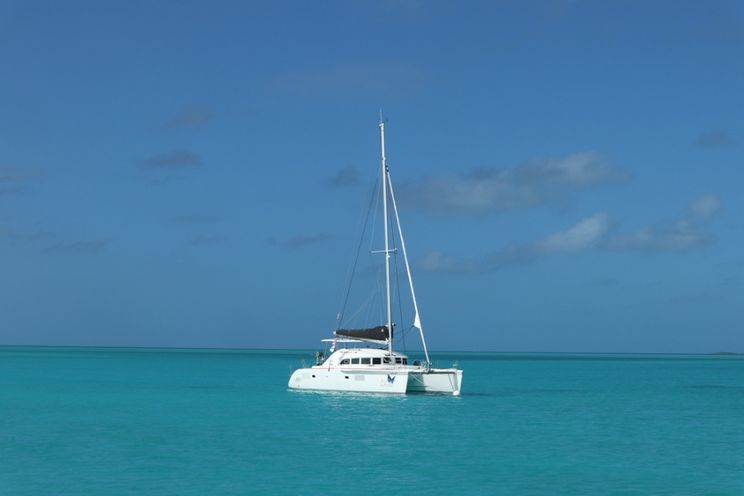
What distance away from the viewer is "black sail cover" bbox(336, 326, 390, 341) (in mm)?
60094

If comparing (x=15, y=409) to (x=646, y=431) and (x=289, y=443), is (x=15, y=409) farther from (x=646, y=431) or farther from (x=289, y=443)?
(x=646, y=431)

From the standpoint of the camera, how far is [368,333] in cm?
6081

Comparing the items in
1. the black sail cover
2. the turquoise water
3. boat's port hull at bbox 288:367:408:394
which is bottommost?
the turquoise water

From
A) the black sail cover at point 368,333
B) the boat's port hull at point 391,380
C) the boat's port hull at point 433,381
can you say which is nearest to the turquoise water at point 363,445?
the boat's port hull at point 433,381

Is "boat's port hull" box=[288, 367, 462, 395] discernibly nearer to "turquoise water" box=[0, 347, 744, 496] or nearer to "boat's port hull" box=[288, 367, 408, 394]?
"boat's port hull" box=[288, 367, 408, 394]

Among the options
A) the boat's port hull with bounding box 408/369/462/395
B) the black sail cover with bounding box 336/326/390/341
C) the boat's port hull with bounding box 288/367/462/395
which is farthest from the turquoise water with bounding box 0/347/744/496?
the black sail cover with bounding box 336/326/390/341

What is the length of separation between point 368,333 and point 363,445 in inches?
865

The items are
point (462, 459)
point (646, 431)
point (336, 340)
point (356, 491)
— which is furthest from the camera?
point (336, 340)

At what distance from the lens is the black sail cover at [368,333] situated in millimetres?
60094

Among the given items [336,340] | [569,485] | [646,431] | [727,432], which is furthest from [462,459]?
[336,340]

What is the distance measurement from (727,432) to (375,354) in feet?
69.9

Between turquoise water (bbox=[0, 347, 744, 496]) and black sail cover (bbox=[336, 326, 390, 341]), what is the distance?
3835 millimetres

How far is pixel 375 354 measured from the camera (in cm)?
5847

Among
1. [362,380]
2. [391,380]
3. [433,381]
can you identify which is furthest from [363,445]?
[433,381]
